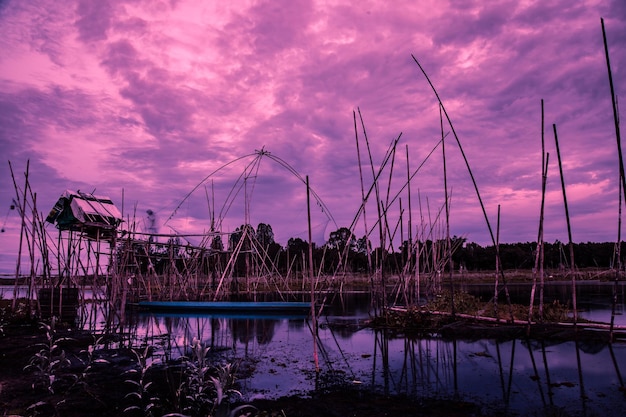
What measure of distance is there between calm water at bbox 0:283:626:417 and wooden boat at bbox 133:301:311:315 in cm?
332

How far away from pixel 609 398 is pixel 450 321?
636 cm

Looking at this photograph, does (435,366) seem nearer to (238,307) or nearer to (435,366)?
(435,366)

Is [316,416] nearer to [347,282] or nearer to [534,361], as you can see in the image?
[534,361]

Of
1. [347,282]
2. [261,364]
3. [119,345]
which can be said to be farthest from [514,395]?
A: [347,282]

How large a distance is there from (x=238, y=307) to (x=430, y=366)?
10.2 m

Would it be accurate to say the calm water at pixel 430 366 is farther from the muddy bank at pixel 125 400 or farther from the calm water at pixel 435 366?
the muddy bank at pixel 125 400

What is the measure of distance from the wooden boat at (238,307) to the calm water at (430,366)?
131 inches

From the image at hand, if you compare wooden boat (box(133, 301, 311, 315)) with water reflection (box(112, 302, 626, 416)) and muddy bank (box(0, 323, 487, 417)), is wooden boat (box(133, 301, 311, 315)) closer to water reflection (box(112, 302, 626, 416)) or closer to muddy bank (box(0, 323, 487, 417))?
water reflection (box(112, 302, 626, 416))

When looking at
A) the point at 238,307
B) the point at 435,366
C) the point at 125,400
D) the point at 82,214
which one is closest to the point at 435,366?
the point at 435,366

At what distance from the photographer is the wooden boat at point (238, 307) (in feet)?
52.6

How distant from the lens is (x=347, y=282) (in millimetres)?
37531

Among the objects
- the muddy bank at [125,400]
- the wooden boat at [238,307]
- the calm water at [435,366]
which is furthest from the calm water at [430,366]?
the wooden boat at [238,307]

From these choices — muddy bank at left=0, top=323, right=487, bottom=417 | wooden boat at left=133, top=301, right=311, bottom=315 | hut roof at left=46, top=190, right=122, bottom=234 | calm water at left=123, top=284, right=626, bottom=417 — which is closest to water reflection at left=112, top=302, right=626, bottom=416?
calm water at left=123, top=284, right=626, bottom=417

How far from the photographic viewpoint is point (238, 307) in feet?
54.1
